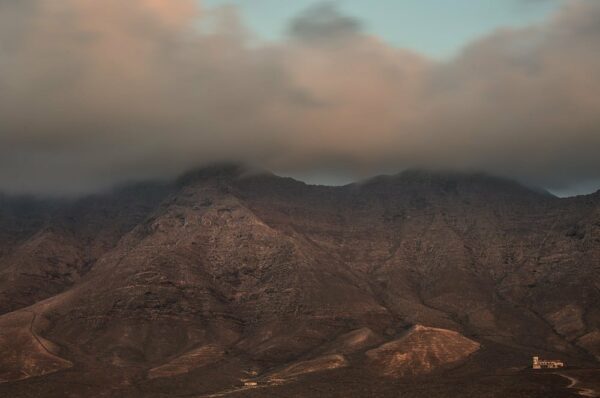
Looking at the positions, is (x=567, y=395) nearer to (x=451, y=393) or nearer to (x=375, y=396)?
(x=451, y=393)

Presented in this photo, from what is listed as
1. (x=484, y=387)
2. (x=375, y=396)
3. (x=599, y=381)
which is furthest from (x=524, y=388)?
(x=375, y=396)

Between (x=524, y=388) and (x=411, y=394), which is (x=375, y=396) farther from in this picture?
(x=524, y=388)

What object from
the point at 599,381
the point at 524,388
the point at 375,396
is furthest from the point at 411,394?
the point at 599,381

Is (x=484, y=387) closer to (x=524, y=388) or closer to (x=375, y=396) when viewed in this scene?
(x=524, y=388)

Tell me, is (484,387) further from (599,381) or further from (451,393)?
(599,381)

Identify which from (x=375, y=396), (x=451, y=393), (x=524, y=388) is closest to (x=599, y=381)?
(x=524, y=388)

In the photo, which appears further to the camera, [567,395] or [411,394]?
[411,394]

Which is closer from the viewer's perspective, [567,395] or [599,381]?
[567,395]
